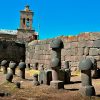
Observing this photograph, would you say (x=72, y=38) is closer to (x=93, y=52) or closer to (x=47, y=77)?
(x=93, y=52)

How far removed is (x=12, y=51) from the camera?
96.8 ft

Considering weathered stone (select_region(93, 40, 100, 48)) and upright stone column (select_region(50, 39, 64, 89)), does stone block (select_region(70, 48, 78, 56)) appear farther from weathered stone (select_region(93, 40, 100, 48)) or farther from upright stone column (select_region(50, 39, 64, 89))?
upright stone column (select_region(50, 39, 64, 89))

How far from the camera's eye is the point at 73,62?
697 inches

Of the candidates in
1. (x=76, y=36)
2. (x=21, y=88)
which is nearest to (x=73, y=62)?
(x=76, y=36)

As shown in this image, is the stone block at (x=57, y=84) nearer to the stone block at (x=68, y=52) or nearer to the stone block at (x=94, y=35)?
the stone block at (x=94, y=35)

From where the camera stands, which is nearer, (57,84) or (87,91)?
(87,91)

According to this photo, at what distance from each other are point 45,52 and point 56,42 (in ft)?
30.8

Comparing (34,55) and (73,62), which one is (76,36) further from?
(34,55)

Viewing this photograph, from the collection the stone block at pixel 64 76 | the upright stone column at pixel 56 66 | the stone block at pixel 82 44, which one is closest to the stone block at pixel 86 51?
the stone block at pixel 82 44

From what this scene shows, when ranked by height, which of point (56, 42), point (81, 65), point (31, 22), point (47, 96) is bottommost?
point (47, 96)

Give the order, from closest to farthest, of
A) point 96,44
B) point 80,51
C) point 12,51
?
point 96,44 → point 80,51 → point 12,51

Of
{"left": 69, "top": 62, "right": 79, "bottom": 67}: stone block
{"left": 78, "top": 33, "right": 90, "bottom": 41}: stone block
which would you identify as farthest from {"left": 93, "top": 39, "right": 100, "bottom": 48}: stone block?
{"left": 69, "top": 62, "right": 79, "bottom": 67}: stone block

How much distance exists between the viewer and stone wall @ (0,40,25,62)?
29.0m

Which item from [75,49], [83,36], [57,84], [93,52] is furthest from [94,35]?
[57,84]
